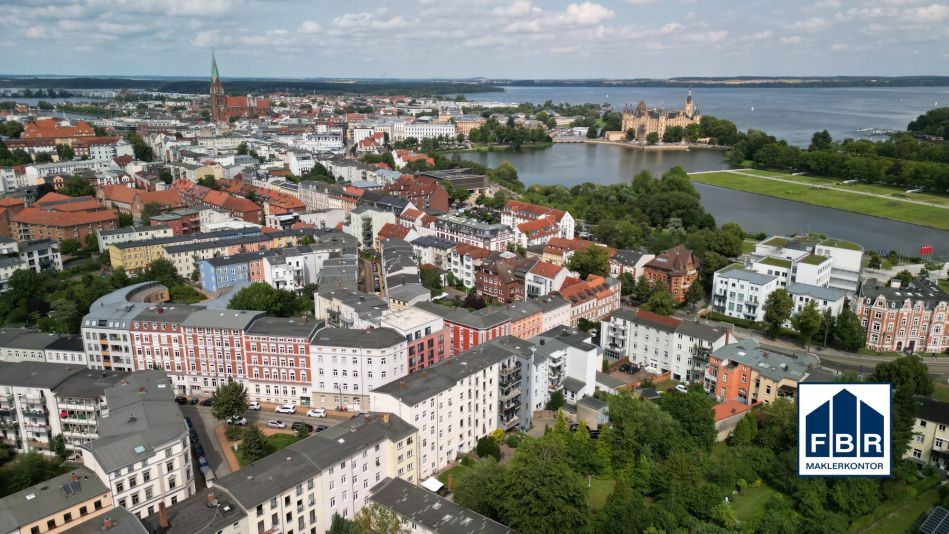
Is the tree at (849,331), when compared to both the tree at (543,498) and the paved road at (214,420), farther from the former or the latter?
the paved road at (214,420)

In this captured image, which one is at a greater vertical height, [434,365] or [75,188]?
[75,188]

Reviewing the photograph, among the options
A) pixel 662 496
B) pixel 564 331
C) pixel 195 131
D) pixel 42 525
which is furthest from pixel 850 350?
pixel 195 131

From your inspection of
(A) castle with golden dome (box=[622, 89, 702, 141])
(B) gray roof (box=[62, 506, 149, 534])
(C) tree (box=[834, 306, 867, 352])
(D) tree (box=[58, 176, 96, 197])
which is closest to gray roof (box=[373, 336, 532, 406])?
(B) gray roof (box=[62, 506, 149, 534])

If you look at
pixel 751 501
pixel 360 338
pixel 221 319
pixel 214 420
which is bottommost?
pixel 751 501

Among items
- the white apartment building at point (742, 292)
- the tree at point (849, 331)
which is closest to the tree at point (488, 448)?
the tree at point (849, 331)

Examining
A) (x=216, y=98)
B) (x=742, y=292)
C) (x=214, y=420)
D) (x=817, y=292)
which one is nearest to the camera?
(x=214, y=420)

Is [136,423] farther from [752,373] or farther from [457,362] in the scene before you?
[752,373]

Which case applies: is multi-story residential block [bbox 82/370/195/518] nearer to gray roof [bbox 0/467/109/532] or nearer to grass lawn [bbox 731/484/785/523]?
gray roof [bbox 0/467/109/532]

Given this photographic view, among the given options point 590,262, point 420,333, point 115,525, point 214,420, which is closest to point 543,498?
point 420,333
